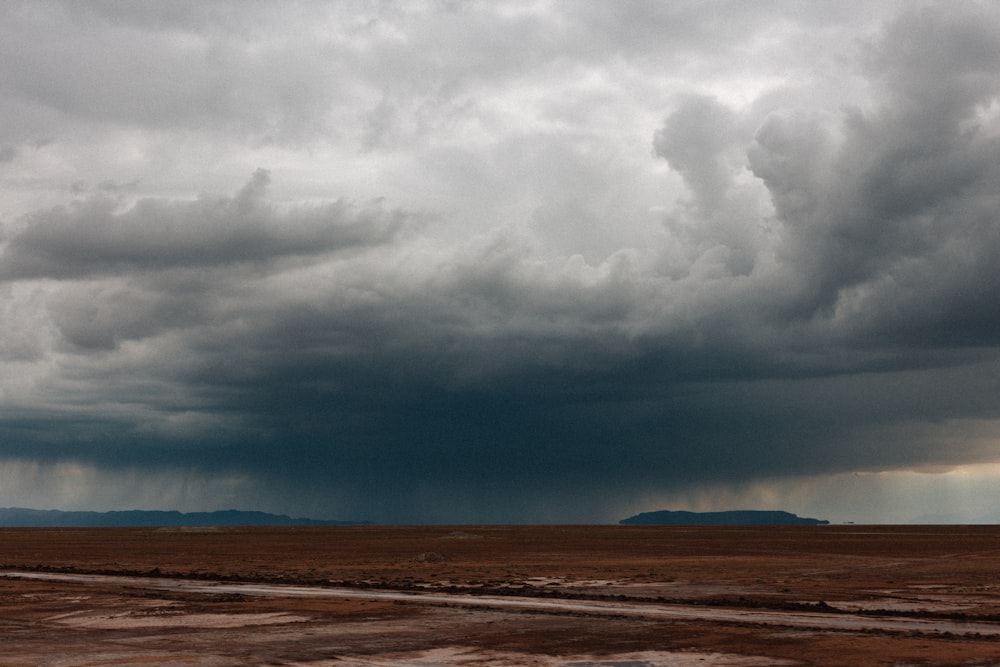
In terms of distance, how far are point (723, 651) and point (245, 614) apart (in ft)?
78.1

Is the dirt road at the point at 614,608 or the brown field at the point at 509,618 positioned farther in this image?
the dirt road at the point at 614,608

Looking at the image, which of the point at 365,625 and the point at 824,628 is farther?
the point at 365,625

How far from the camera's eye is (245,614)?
46062mm

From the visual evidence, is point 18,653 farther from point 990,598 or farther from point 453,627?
point 990,598

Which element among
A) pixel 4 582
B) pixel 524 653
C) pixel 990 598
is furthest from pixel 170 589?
pixel 990 598

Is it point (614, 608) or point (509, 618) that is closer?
point (509, 618)

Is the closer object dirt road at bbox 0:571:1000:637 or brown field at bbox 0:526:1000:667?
brown field at bbox 0:526:1000:667

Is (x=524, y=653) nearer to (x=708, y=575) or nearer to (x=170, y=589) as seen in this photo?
(x=170, y=589)

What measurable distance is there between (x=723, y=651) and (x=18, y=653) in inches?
964

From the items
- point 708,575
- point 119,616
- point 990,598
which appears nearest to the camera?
point 119,616

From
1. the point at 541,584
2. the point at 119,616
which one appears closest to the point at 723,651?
the point at 119,616

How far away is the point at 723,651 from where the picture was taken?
33.1m

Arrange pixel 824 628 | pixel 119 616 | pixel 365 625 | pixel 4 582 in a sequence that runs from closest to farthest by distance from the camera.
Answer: pixel 824 628, pixel 365 625, pixel 119 616, pixel 4 582

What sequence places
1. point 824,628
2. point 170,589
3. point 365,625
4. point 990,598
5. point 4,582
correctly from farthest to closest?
point 4,582 → point 170,589 → point 990,598 → point 365,625 → point 824,628
